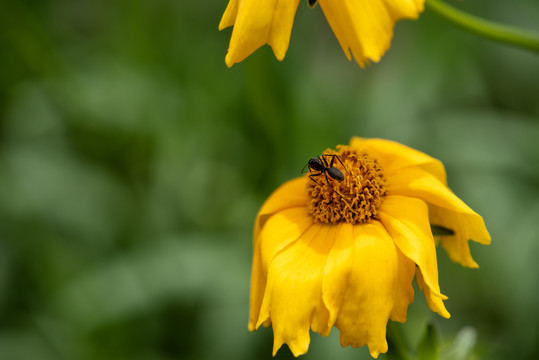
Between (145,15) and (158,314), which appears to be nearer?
(158,314)

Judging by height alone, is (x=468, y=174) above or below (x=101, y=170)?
below

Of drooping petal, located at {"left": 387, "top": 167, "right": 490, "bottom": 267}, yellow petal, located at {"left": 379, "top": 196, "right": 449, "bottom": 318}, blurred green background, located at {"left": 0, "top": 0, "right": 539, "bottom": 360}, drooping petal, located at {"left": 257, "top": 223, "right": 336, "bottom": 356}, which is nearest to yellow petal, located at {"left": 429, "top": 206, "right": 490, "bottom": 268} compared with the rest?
drooping petal, located at {"left": 387, "top": 167, "right": 490, "bottom": 267}

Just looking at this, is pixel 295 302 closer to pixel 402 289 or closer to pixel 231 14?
pixel 402 289

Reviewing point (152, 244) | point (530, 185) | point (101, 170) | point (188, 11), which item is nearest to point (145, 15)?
point (188, 11)

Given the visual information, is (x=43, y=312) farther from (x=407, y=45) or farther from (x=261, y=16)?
(x=407, y=45)

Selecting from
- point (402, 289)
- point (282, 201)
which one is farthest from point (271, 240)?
point (402, 289)

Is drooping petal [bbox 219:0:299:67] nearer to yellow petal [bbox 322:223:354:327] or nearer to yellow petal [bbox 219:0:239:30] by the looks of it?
yellow petal [bbox 219:0:239:30]
